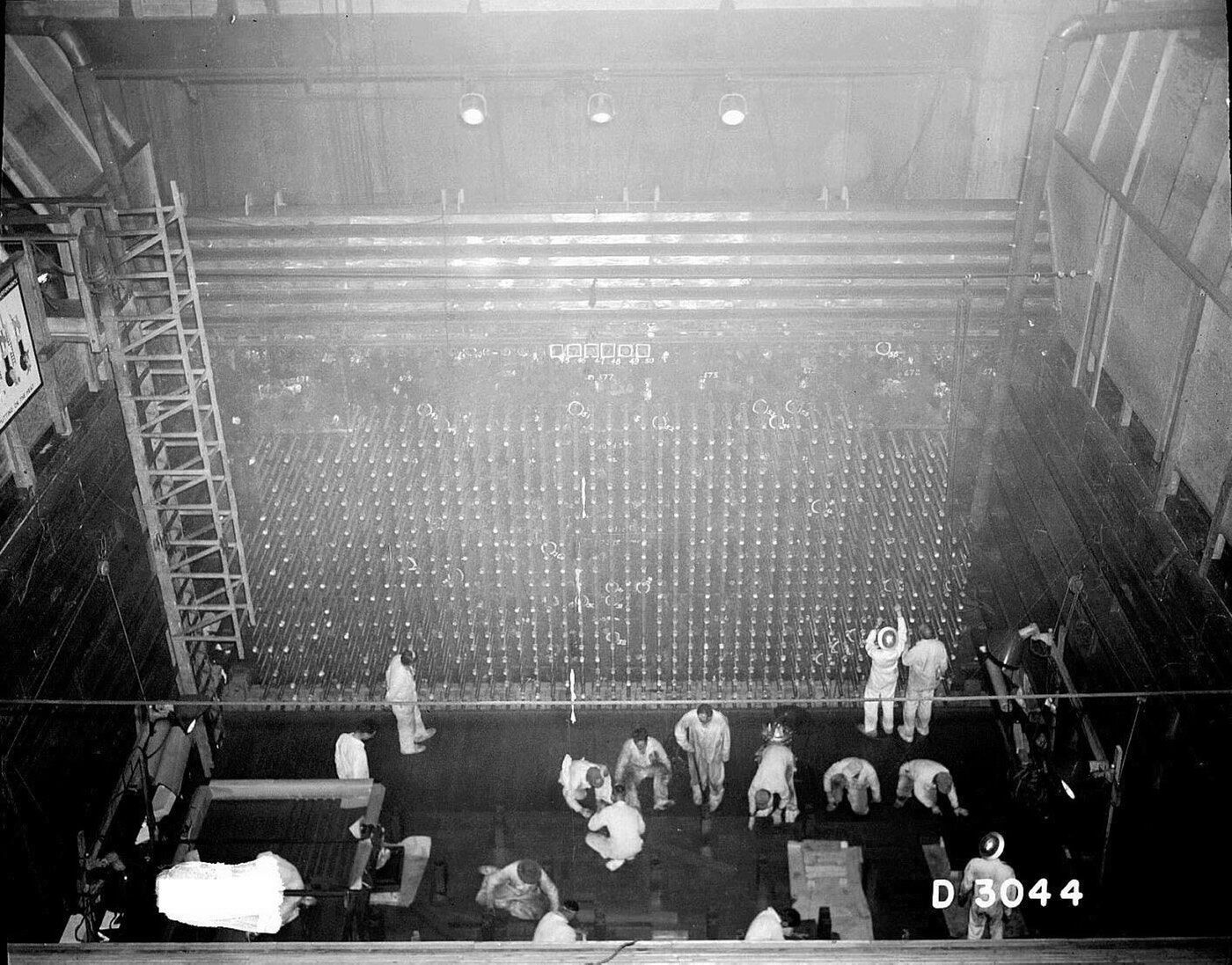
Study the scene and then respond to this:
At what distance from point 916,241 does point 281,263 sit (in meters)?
5.06

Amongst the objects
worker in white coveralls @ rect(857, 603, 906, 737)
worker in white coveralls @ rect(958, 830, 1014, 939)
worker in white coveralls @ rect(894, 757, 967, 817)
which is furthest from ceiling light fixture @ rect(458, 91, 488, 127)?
worker in white coveralls @ rect(958, 830, 1014, 939)

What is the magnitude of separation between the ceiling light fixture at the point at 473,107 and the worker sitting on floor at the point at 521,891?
17.6 feet

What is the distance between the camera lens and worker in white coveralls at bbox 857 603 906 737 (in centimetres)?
781

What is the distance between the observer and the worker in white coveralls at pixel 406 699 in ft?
26.0

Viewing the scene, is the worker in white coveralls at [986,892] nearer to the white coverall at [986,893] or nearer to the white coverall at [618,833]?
the white coverall at [986,893]

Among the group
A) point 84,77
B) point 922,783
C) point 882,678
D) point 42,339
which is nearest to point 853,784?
point 922,783

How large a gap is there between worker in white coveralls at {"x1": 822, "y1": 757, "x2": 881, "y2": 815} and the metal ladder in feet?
14.8

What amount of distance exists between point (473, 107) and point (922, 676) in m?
5.36

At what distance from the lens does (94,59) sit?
9.01 meters

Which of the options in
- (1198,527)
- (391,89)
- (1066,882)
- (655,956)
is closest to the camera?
(655,956)

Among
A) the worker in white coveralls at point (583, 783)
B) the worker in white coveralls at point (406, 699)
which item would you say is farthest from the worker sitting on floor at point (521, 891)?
the worker in white coveralls at point (406, 699)

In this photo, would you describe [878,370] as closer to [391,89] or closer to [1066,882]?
[1066,882]

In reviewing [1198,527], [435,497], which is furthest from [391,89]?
[1198,527]

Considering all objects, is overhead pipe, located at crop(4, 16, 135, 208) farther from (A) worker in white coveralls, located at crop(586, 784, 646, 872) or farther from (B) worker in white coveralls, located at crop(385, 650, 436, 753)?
(A) worker in white coveralls, located at crop(586, 784, 646, 872)
